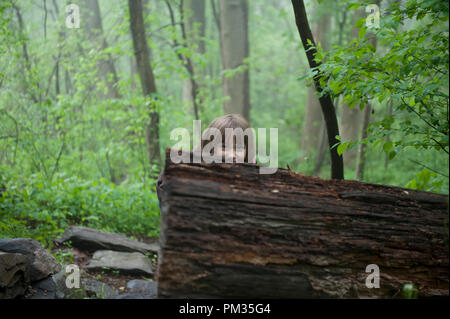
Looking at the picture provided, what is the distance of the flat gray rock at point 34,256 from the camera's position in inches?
143

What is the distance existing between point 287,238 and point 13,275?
2.57 meters

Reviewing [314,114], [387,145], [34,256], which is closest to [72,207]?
[34,256]

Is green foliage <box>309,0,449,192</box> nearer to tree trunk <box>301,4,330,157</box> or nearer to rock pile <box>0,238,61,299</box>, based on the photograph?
rock pile <box>0,238,61,299</box>

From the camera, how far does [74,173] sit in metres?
8.66

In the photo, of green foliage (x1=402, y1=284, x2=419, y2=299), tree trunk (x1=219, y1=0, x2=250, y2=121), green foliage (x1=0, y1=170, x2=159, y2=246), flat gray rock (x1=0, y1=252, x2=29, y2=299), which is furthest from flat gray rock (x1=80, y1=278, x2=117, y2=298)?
tree trunk (x1=219, y1=0, x2=250, y2=121)

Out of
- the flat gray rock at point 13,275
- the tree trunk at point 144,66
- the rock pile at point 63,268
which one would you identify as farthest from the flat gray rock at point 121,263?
the tree trunk at point 144,66

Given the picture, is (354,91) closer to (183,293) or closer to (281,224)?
(281,224)

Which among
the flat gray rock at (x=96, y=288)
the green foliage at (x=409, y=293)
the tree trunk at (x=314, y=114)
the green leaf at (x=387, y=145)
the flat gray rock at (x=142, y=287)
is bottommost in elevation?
the flat gray rock at (x=142, y=287)

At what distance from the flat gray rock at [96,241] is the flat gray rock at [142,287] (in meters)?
1.05

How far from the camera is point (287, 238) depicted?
2.51 metres

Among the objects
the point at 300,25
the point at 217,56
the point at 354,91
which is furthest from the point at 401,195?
the point at 217,56

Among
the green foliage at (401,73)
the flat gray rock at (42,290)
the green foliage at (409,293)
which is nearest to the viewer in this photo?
the green foliage at (409,293)

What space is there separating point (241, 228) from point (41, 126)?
Answer: 7018mm

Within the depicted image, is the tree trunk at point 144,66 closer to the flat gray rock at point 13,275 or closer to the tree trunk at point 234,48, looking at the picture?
the tree trunk at point 234,48
